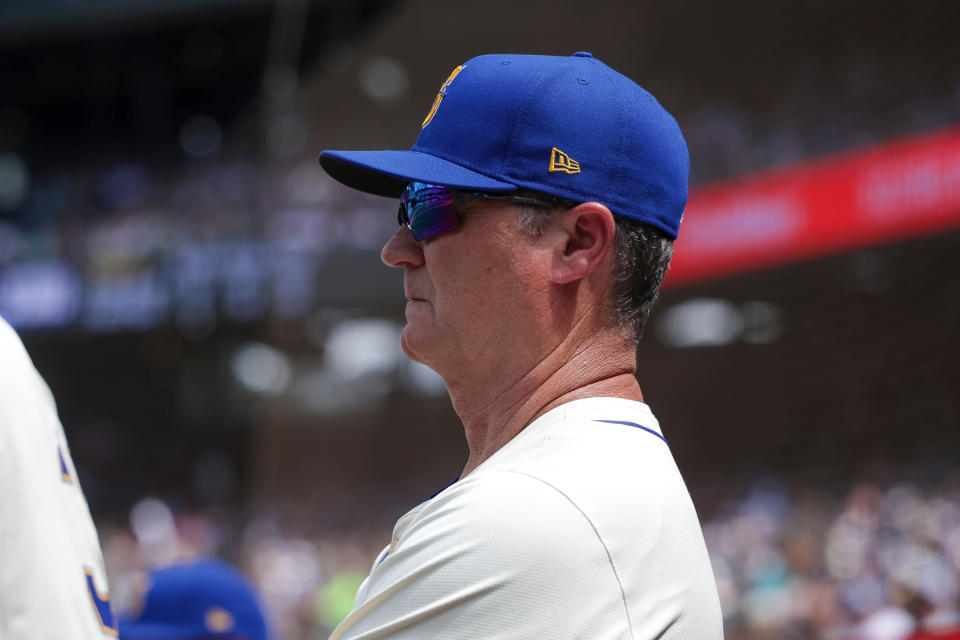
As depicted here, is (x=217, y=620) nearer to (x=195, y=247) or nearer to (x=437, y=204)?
(x=437, y=204)

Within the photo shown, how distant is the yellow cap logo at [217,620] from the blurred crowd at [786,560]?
181 cm

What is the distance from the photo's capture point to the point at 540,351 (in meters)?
0.93

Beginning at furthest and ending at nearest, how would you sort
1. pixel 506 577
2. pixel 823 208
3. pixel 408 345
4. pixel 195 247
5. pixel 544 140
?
pixel 195 247
pixel 823 208
pixel 408 345
pixel 544 140
pixel 506 577

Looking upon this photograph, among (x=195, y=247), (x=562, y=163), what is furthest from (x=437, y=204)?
(x=195, y=247)

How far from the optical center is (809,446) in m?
10.3

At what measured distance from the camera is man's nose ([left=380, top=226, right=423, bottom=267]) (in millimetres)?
956

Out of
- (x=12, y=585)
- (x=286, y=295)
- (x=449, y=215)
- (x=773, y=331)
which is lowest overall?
(x=286, y=295)

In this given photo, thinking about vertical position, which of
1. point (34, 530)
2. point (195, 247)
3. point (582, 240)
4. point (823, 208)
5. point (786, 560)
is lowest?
point (786, 560)

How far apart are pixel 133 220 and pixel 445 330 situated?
14.7 m

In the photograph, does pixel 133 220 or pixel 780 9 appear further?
pixel 133 220

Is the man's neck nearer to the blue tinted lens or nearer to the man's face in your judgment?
the man's face

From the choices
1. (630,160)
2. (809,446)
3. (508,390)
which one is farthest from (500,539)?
(809,446)

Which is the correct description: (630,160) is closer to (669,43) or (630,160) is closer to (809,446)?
(809,446)

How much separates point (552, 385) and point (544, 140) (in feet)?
0.70
